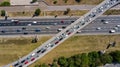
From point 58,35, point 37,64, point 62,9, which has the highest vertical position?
point 62,9

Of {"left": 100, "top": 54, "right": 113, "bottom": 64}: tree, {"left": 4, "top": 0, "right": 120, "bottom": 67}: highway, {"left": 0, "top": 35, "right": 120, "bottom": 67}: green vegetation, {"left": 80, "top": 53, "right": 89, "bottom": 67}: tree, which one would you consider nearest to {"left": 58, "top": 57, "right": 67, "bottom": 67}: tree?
{"left": 0, "top": 35, "right": 120, "bottom": 67}: green vegetation

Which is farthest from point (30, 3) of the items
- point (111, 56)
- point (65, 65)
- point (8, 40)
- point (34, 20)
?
point (111, 56)

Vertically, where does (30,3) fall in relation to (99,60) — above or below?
above

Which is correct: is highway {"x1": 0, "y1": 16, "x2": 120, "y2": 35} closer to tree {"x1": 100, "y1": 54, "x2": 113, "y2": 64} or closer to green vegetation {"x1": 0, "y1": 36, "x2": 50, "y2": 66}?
green vegetation {"x1": 0, "y1": 36, "x2": 50, "y2": 66}

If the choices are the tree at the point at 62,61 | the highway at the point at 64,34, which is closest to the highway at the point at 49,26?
the highway at the point at 64,34

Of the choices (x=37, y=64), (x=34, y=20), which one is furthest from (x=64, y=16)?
(x=37, y=64)

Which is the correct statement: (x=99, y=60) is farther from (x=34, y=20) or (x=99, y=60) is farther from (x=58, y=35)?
(x=34, y=20)

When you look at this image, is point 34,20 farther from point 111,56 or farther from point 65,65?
point 111,56
